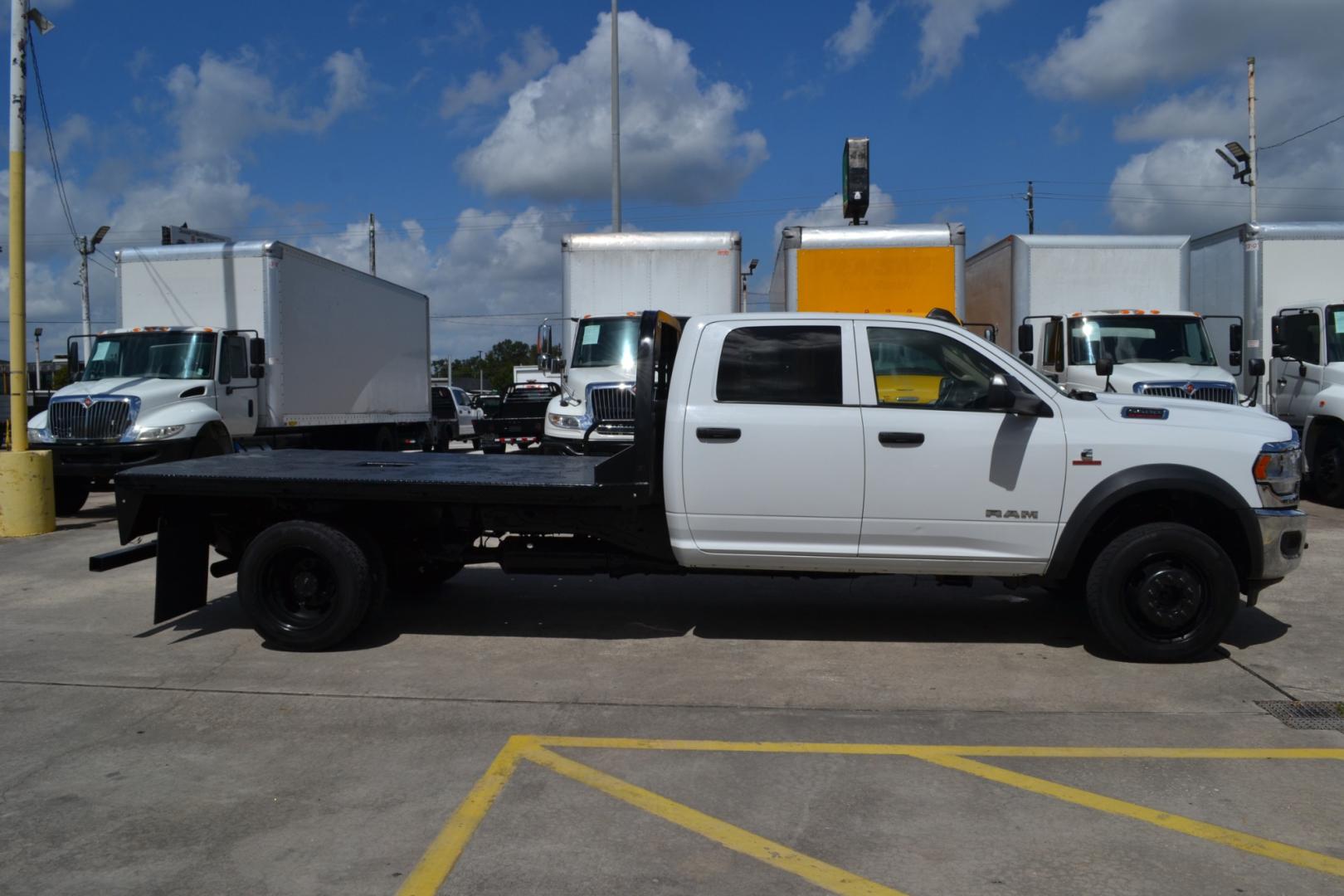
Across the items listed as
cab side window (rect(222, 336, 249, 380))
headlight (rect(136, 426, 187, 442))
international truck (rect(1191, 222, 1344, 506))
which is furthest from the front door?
international truck (rect(1191, 222, 1344, 506))

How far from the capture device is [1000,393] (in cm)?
592

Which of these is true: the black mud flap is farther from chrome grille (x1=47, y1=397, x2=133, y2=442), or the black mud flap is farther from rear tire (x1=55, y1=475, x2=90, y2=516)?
rear tire (x1=55, y1=475, x2=90, y2=516)

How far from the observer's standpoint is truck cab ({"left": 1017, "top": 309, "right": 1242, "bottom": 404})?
12828 millimetres

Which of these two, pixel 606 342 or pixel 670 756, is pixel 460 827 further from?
pixel 606 342

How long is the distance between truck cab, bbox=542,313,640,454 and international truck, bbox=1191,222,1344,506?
808 cm

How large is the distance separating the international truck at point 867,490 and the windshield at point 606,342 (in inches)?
261

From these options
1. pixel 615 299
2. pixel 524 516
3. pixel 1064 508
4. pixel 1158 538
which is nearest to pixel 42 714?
pixel 524 516

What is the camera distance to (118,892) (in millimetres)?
3645

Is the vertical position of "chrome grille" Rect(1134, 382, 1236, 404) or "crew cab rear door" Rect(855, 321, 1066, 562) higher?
"chrome grille" Rect(1134, 382, 1236, 404)

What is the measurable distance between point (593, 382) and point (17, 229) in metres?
6.75

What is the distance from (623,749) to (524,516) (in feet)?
6.69

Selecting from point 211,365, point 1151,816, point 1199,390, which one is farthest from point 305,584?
point 1199,390

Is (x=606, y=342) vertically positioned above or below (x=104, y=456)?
above

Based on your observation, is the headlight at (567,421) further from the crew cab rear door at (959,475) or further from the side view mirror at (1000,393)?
the side view mirror at (1000,393)
